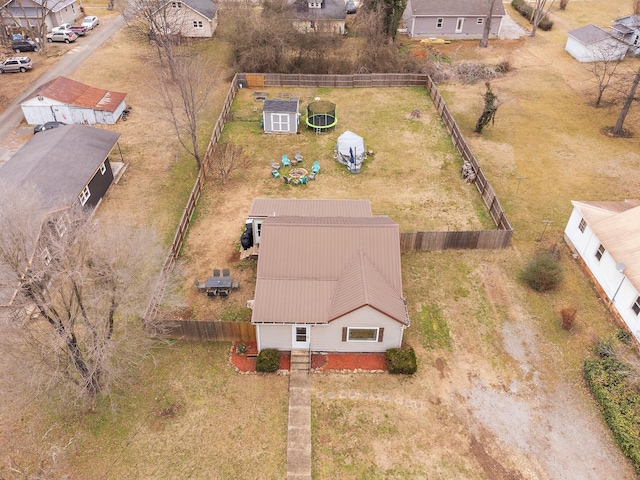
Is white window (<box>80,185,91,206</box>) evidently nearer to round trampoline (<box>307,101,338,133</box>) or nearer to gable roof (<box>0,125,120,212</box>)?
gable roof (<box>0,125,120,212</box>)

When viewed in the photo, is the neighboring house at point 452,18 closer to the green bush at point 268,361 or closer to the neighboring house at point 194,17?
the neighboring house at point 194,17

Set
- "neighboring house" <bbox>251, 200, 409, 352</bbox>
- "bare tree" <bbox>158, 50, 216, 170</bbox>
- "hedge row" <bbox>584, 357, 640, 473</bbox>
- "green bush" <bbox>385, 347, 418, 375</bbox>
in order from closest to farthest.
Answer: "hedge row" <bbox>584, 357, 640, 473</bbox>, "neighboring house" <bbox>251, 200, 409, 352</bbox>, "green bush" <bbox>385, 347, 418, 375</bbox>, "bare tree" <bbox>158, 50, 216, 170</bbox>

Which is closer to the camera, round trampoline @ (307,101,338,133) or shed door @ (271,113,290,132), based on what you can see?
shed door @ (271,113,290,132)

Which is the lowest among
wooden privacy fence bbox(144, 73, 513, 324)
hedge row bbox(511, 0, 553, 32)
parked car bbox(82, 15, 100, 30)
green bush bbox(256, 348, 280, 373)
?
green bush bbox(256, 348, 280, 373)

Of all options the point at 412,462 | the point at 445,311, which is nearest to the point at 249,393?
the point at 412,462

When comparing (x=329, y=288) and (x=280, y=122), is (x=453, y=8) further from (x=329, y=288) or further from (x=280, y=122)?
(x=329, y=288)

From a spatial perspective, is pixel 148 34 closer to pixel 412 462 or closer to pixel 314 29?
pixel 314 29

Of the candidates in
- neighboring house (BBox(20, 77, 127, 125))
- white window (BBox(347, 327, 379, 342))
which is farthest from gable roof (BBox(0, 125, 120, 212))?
white window (BBox(347, 327, 379, 342))

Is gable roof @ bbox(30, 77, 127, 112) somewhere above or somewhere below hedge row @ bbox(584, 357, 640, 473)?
above

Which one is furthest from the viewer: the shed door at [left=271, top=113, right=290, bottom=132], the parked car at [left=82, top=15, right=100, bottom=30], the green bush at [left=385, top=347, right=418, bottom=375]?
the parked car at [left=82, top=15, right=100, bottom=30]
